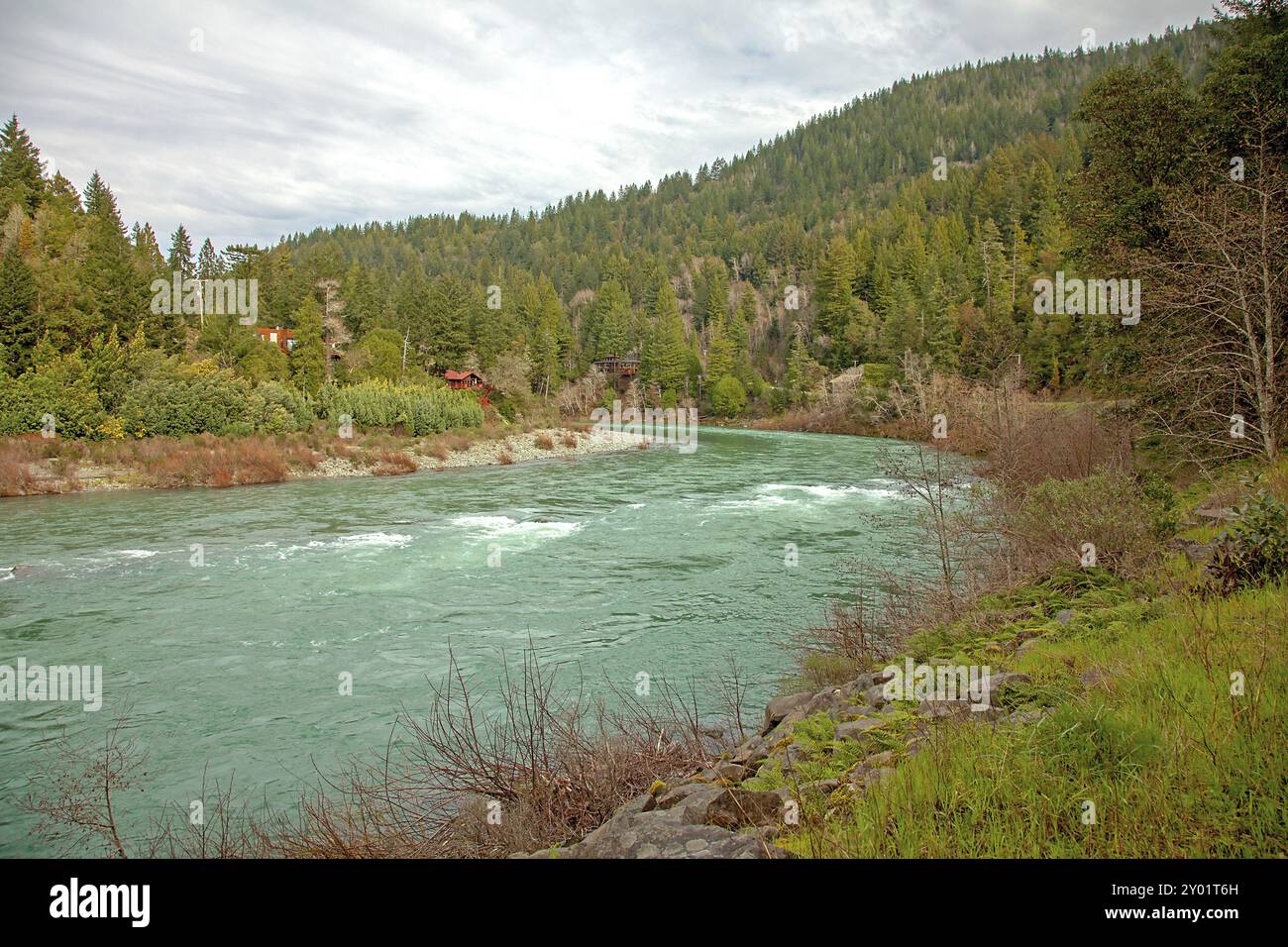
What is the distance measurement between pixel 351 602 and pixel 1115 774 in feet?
40.2

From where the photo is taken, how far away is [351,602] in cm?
1300

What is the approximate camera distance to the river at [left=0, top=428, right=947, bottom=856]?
8.16 m

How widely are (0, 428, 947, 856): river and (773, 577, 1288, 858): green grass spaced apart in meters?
4.65

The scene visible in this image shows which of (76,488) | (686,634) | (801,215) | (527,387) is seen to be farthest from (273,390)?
(801,215)

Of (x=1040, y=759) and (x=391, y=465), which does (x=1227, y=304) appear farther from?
(x=391, y=465)

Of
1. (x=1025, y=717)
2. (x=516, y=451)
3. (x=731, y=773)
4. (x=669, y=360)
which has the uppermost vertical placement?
(x=669, y=360)

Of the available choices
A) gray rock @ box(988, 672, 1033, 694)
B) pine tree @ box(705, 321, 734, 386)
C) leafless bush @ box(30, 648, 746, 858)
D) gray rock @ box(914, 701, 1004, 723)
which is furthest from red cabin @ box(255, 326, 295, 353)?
gray rock @ box(988, 672, 1033, 694)

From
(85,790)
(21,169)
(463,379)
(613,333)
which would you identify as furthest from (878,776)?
(613,333)

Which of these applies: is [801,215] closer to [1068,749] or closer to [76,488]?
[76,488]

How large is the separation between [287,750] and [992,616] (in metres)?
8.16

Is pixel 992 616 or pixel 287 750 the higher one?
pixel 992 616

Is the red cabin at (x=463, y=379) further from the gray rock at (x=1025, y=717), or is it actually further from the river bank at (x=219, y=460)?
the gray rock at (x=1025, y=717)

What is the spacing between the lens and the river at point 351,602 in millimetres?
8156
